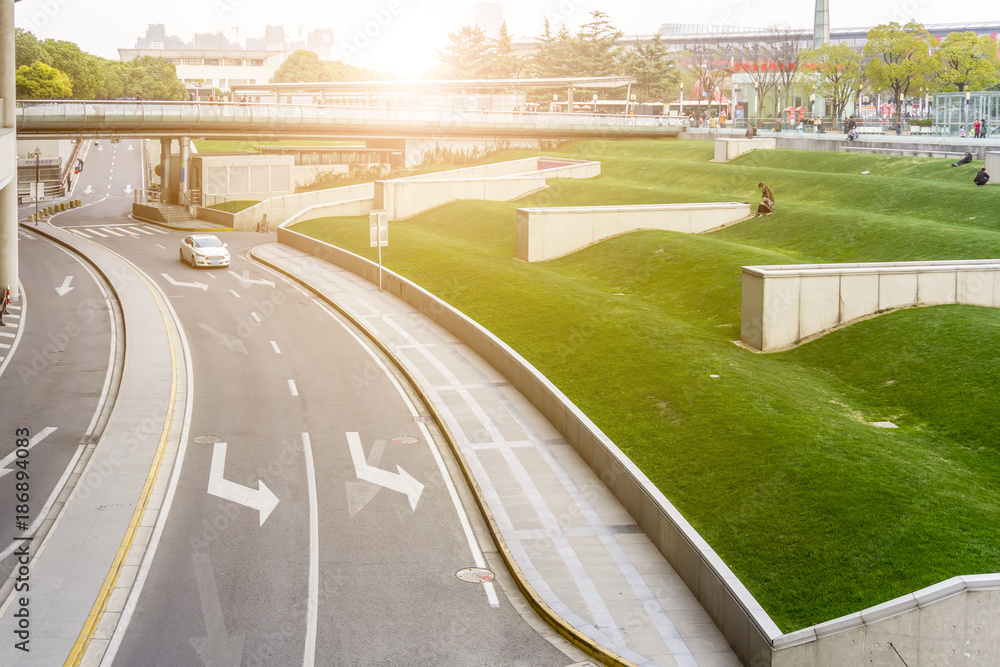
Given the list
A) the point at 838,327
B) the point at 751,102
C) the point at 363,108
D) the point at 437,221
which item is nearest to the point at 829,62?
the point at 751,102

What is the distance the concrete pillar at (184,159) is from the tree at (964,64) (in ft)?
197

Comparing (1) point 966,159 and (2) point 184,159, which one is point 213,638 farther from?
(2) point 184,159

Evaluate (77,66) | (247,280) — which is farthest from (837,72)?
(77,66)

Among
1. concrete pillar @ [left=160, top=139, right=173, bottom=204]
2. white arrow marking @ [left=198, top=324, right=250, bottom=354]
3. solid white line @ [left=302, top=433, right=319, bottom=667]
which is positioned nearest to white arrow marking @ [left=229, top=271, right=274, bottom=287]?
white arrow marking @ [left=198, top=324, right=250, bottom=354]

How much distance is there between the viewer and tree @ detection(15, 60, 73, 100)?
111 metres

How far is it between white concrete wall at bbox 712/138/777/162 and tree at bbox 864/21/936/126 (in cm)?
1455

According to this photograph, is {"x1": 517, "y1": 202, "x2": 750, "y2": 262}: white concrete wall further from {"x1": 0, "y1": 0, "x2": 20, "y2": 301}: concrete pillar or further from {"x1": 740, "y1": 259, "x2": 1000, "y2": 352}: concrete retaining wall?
{"x1": 0, "y1": 0, "x2": 20, "y2": 301}: concrete pillar

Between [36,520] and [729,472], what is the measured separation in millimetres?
13275

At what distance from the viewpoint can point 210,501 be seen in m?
19.0

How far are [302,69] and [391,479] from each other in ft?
546

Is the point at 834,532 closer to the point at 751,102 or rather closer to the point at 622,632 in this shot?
the point at 622,632

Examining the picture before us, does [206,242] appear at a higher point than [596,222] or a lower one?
lower

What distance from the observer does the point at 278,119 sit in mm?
73625

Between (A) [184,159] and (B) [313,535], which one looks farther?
(A) [184,159]
